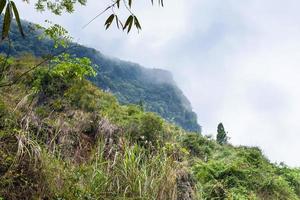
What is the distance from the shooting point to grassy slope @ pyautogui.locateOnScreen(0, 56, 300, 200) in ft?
19.3

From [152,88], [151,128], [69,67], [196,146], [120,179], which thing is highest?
[152,88]

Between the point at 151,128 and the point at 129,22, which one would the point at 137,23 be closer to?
the point at 129,22

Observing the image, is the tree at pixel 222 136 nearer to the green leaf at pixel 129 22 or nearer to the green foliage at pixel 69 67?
the green foliage at pixel 69 67

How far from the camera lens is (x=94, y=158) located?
7.12 metres

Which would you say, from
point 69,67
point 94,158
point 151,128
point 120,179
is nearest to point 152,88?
point 151,128

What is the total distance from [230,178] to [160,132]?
6.46ft

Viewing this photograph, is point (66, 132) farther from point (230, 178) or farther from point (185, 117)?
point (185, 117)

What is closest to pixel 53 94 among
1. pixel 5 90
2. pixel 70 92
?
pixel 70 92

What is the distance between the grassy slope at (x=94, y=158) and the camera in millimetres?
5895

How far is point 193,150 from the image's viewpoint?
14.0 m

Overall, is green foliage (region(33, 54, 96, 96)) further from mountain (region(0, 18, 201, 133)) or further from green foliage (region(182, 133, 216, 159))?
mountain (region(0, 18, 201, 133))

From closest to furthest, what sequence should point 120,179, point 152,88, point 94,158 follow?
1. point 120,179
2. point 94,158
3. point 152,88

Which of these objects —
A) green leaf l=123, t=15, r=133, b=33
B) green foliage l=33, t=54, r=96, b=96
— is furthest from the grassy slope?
green leaf l=123, t=15, r=133, b=33

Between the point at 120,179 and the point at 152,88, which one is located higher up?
the point at 152,88
